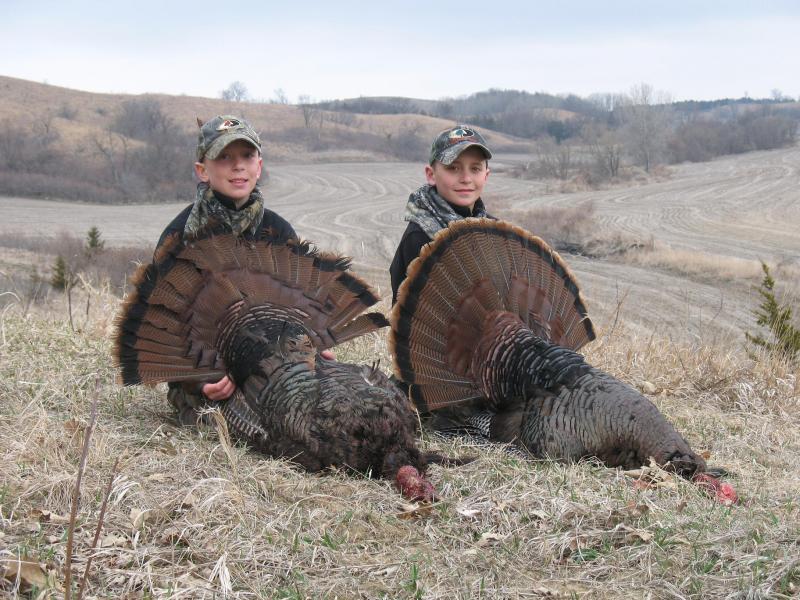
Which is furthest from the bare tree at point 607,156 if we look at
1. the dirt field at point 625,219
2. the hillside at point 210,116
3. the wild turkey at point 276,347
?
the wild turkey at point 276,347

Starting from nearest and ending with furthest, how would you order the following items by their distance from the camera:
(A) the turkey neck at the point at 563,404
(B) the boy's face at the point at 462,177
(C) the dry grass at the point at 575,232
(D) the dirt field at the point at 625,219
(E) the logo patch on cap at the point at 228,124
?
(A) the turkey neck at the point at 563,404 → (E) the logo patch on cap at the point at 228,124 → (B) the boy's face at the point at 462,177 → (D) the dirt field at the point at 625,219 → (C) the dry grass at the point at 575,232

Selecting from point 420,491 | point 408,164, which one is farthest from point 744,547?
point 408,164

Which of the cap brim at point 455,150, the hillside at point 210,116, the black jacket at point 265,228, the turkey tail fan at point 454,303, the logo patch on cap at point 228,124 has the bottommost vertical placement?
the turkey tail fan at point 454,303

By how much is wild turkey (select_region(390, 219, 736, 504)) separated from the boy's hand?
0.86 metres

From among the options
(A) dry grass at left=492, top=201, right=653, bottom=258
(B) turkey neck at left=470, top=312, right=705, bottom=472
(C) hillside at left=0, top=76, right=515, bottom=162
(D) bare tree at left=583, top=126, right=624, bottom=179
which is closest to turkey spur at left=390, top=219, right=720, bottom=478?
(B) turkey neck at left=470, top=312, right=705, bottom=472

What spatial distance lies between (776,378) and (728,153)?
234ft

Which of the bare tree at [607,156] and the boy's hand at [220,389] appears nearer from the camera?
the boy's hand at [220,389]

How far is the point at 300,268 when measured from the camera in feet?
14.2

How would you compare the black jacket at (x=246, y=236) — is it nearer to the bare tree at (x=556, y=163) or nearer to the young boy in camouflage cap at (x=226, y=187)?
the young boy in camouflage cap at (x=226, y=187)

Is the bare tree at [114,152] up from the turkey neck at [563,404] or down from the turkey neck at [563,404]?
up

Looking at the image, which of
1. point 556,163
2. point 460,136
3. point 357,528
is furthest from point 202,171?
point 556,163

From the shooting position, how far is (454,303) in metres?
4.20

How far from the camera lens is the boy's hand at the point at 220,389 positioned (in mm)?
3826

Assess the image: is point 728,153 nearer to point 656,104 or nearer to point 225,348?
point 656,104
